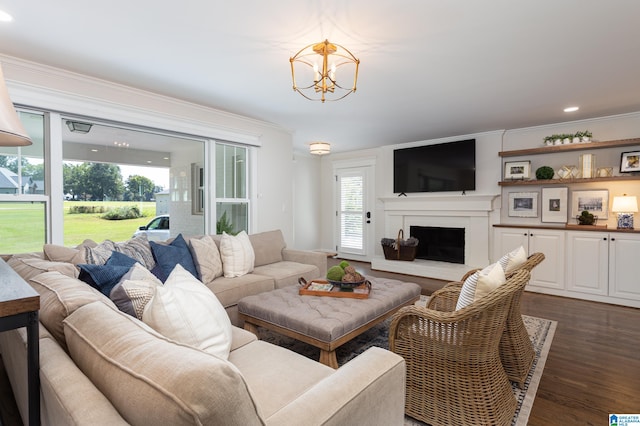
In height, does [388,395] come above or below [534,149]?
below

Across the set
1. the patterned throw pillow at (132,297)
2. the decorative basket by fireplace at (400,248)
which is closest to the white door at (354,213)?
the decorative basket by fireplace at (400,248)

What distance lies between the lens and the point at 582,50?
235cm

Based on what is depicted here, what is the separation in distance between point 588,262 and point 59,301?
16.9ft

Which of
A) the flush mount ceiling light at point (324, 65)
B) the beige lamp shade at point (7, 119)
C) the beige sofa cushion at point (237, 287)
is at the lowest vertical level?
the beige sofa cushion at point (237, 287)

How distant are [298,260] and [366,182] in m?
3.20

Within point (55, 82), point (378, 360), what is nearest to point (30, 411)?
point (378, 360)

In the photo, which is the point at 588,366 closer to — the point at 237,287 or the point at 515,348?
the point at 515,348

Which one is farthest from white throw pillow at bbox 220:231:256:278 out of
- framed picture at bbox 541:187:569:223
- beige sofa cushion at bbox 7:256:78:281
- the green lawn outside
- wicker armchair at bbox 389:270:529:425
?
framed picture at bbox 541:187:569:223

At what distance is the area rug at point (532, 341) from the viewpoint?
1.88m

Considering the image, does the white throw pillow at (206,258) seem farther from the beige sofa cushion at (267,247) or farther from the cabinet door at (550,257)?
the cabinet door at (550,257)

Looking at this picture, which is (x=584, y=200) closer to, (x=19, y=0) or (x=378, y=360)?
(x=378, y=360)

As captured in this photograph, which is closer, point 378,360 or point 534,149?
point 378,360

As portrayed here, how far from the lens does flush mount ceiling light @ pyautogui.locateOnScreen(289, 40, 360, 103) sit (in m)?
2.24

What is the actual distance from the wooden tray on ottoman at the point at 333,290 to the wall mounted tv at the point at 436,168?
3234 millimetres
